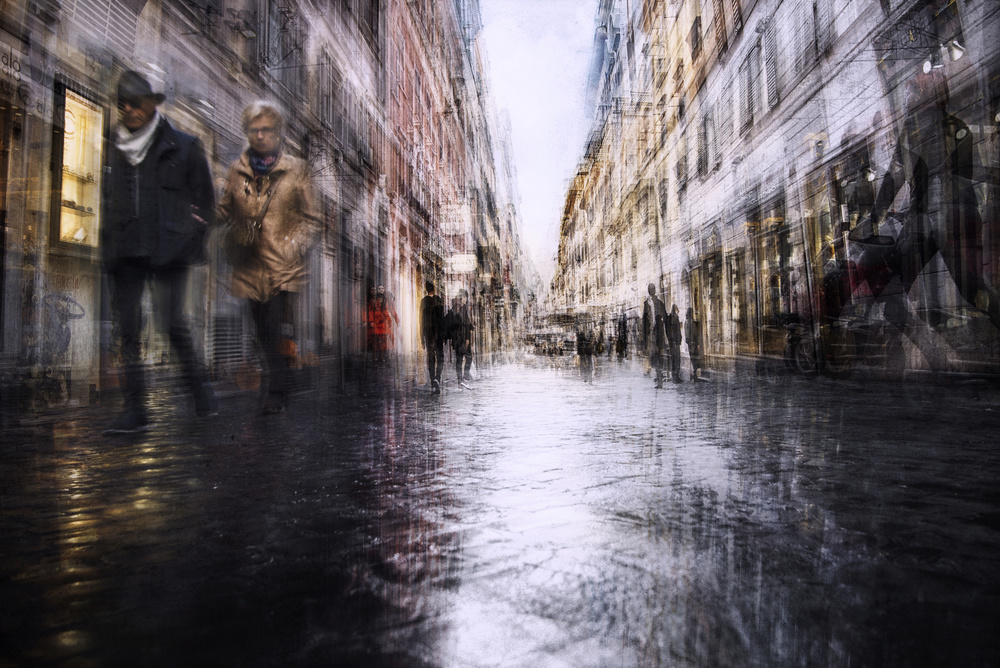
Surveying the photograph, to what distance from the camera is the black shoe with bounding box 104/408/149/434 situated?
431 centimetres

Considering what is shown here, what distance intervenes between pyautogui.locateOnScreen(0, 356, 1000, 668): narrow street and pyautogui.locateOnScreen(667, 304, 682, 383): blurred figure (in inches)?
230

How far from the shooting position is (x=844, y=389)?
24.6ft

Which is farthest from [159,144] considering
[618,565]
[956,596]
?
[956,596]

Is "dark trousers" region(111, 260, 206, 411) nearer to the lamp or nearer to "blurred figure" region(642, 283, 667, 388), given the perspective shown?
"blurred figure" region(642, 283, 667, 388)

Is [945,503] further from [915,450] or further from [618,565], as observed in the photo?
[618,565]

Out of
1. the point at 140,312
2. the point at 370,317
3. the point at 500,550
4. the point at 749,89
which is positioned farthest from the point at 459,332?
the point at 749,89

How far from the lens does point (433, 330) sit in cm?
902

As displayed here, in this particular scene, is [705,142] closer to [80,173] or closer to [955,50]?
[955,50]

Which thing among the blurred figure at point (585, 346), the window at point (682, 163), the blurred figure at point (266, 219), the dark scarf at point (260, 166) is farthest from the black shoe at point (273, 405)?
the window at point (682, 163)

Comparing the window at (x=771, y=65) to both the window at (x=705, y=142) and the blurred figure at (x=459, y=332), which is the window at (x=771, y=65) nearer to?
the window at (x=705, y=142)

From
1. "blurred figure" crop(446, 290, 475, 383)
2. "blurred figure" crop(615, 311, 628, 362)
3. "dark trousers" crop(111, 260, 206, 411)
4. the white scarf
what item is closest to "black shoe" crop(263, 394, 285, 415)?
"dark trousers" crop(111, 260, 206, 411)

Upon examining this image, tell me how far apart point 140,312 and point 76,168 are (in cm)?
413

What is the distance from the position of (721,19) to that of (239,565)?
20.2m

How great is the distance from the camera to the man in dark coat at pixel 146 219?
14.3 ft
